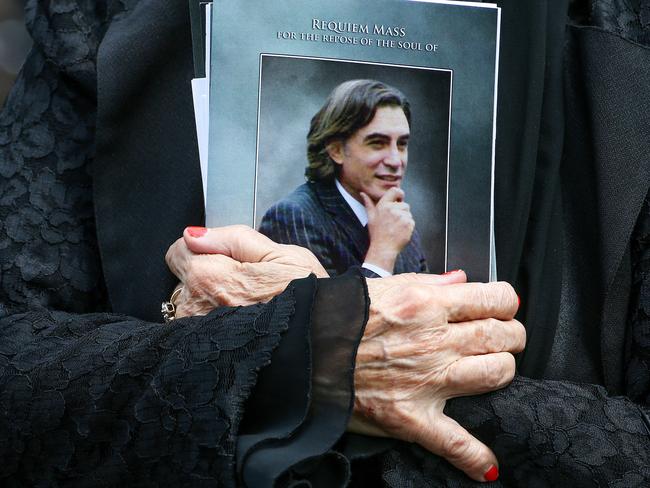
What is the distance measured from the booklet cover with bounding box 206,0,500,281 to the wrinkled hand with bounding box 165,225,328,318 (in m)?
0.03

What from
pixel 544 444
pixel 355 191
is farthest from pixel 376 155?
pixel 544 444

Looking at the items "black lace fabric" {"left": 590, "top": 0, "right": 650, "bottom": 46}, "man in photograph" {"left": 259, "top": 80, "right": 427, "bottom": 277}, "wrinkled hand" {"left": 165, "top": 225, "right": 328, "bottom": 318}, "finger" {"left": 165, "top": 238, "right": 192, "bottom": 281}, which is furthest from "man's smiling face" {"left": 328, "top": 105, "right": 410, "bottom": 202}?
"black lace fabric" {"left": 590, "top": 0, "right": 650, "bottom": 46}

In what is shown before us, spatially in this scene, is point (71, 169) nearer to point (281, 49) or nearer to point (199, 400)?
point (281, 49)

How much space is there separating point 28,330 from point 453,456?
510mm

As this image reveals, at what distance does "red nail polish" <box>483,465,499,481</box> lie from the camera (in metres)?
0.80

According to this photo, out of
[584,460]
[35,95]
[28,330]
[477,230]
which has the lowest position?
[584,460]

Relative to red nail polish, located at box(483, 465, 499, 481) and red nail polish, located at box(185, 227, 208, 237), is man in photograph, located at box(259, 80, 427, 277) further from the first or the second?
red nail polish, located at box(483, 465, 499, 481)

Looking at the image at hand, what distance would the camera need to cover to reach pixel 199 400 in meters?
0.73

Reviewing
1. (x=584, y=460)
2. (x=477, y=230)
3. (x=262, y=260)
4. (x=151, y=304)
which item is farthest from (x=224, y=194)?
(x=584, y=460)

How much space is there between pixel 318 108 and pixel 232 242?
0.63ft

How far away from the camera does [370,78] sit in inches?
36.0

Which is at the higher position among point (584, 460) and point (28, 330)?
point (28, 330)

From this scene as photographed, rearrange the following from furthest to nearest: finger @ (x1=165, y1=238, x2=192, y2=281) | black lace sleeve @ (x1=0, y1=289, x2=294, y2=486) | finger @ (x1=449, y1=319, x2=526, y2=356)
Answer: finger @ (x1=165, y1=238, x2=192, y2=281) → finger @ (x1=449, y1=319, x2=526, y2=356) → black lace sleeve @ (x1=0, y1=289, x2=294, y2=486)

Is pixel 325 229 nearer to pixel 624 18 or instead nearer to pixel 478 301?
pixel 478 301
